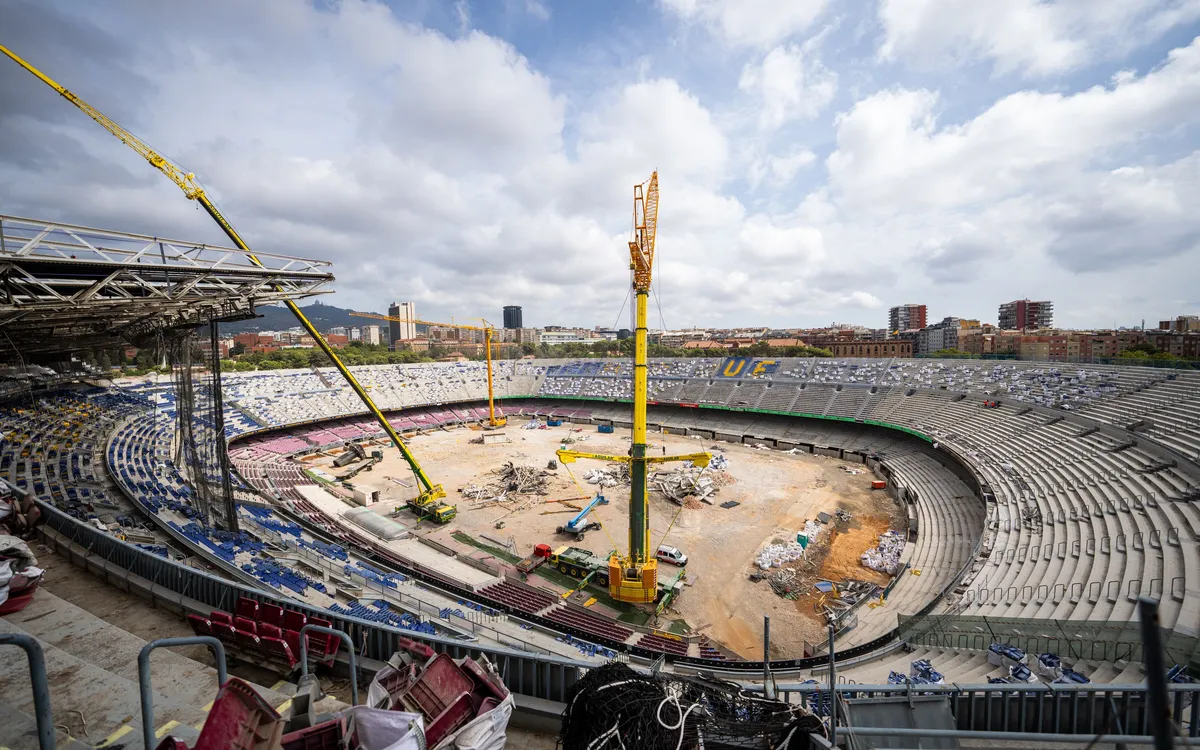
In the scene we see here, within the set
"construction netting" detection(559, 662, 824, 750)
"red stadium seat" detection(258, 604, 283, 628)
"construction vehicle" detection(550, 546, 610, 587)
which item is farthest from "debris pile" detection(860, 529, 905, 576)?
"red stadium seat" detection(258, 604, 283, 628)

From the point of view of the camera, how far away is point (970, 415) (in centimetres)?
2897

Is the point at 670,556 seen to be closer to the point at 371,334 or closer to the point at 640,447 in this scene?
the point at 640,447

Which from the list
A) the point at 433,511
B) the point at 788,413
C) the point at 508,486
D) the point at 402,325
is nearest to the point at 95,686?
the point at 433,511

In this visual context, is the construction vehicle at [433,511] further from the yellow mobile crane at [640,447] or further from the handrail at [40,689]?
the handrail at [40,689]

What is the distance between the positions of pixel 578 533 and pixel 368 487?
14.4 meters

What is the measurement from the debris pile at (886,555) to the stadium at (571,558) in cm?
15

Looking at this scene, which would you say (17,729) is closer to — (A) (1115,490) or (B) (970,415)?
(A) (1115,490)

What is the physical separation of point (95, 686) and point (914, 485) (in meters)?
29.9

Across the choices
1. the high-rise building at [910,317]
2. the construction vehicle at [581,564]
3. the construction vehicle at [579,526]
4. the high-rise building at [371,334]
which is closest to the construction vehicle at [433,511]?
the construction vehicle at [579,526]

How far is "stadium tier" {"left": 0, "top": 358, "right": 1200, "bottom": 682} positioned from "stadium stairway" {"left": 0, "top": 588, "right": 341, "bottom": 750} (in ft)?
12.2

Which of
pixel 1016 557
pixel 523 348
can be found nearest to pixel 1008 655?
pixel 1016 557

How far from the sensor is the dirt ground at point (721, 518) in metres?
15.3

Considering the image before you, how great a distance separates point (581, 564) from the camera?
1741 cm

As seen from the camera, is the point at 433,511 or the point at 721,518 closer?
the point at 433,511
